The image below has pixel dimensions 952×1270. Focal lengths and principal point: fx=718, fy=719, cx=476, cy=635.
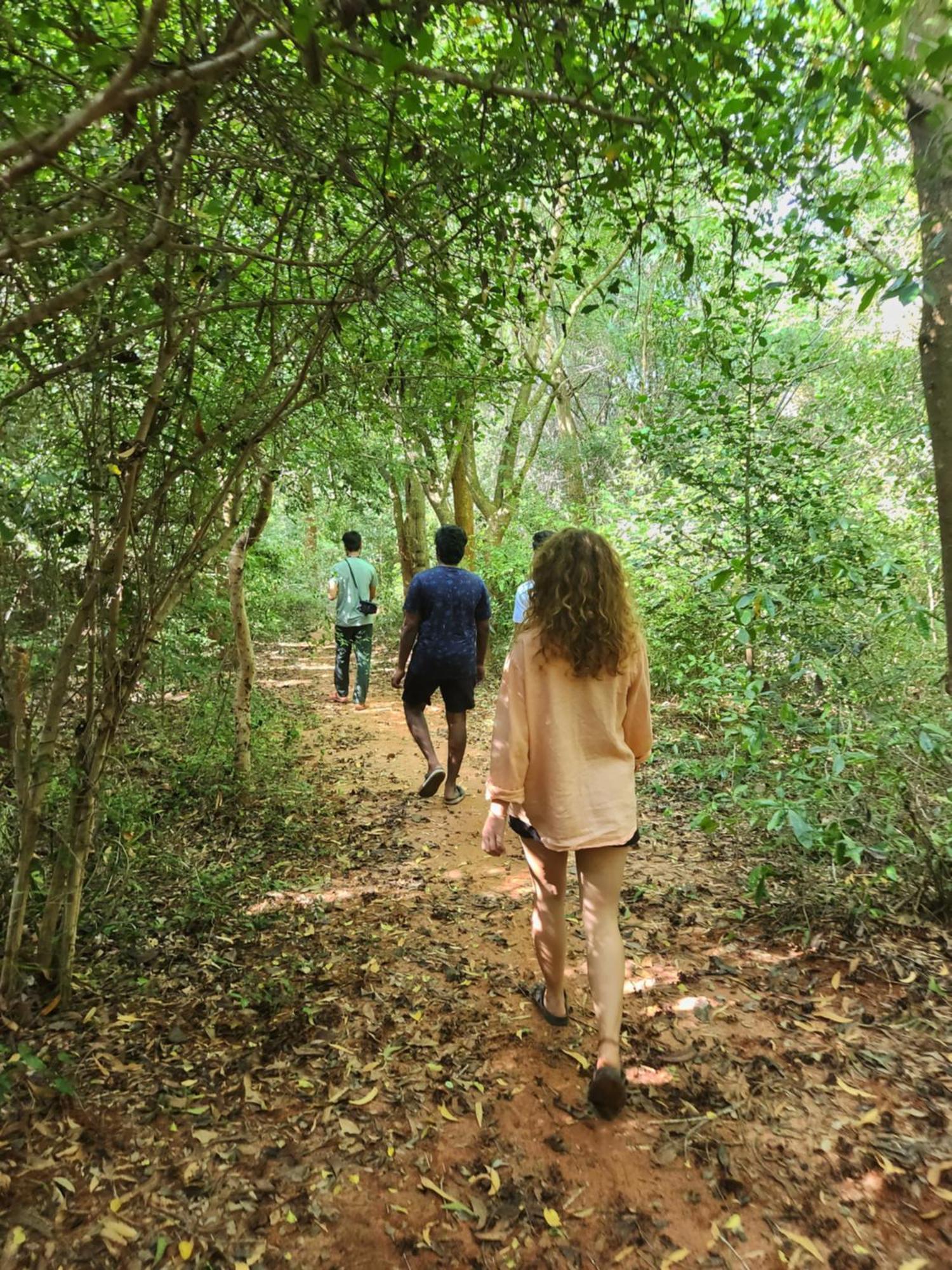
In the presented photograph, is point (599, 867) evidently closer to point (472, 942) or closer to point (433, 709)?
point (472, 942)

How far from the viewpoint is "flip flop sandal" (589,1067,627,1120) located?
245cm

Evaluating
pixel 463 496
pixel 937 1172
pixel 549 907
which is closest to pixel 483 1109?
pixel 549 907

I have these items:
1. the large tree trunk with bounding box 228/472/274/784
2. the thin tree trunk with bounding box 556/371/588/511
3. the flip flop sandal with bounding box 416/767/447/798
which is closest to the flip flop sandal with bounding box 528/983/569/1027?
the flip flop sandal with bounding box 416/767/447/798

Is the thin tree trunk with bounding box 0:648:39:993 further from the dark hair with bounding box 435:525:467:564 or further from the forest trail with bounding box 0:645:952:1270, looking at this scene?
the dark hair with bounding box 435:525:467:564

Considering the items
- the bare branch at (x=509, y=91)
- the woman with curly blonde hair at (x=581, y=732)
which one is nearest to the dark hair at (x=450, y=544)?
the woman with curly blonde hair at (x=581, y=732)

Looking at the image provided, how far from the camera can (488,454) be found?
2195 cm

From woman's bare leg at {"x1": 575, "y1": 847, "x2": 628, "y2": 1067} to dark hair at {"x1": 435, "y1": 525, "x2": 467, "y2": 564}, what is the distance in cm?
295

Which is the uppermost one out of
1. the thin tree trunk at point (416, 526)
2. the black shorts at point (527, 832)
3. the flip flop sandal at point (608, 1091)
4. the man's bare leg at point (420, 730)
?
the thin tree trunk at point (416, 526)

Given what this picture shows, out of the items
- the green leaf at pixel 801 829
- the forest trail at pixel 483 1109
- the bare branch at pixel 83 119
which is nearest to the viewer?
the bare branch at pixel 83 119

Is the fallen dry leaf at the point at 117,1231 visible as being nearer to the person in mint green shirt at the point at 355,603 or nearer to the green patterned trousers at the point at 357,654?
the person in mint green shirt at the point at 355,603

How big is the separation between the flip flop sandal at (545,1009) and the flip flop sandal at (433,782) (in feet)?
8.20

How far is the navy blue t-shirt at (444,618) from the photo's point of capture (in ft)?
17.4

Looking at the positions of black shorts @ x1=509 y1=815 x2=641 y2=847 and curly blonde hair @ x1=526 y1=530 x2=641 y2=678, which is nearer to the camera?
curly blonde hair @ x1=526 y1=530 x2=641 y2=678

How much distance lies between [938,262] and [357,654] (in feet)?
23.6
